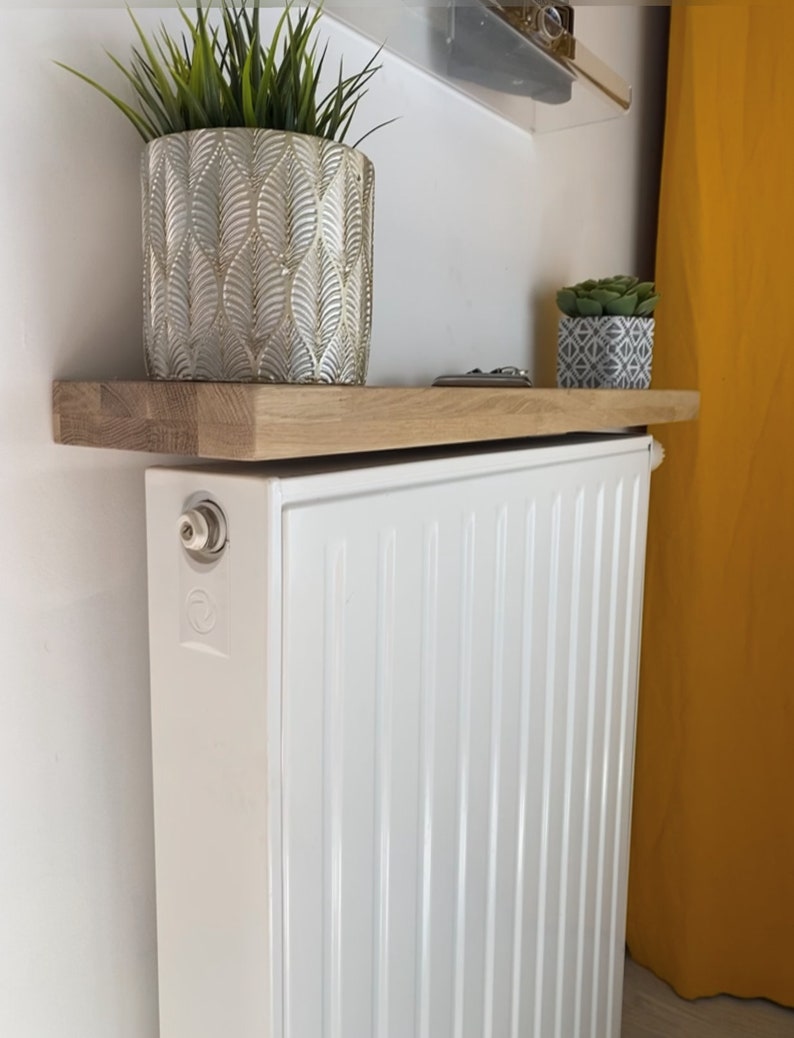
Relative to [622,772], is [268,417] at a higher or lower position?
higher

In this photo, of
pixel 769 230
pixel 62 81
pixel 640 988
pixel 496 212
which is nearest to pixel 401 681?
pixel 62 81

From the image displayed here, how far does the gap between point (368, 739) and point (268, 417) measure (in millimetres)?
239

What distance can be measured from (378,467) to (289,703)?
0.49 ft

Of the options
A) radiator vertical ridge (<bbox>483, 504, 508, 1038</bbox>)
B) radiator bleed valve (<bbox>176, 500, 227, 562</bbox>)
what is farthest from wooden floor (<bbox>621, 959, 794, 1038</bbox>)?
radiator bleed valve (<bbox>176, 500, 227, 562</bbox>)

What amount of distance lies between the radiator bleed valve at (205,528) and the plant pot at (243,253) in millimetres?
70

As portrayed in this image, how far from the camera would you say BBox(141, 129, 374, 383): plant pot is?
48 cm

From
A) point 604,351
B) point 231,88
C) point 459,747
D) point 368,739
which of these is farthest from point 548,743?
point 231,88

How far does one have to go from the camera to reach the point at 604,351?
3.04 feet

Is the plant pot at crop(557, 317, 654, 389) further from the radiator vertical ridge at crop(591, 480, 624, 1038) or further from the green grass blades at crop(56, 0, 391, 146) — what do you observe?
the green grass blades at crop(56, 0, 391, 146)

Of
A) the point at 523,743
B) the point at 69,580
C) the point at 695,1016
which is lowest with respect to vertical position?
the point at 695,1016

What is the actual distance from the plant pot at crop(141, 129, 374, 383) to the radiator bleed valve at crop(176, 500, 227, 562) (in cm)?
7

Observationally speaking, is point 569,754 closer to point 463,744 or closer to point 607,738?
point 607,738

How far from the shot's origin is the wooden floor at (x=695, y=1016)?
49.0 inches

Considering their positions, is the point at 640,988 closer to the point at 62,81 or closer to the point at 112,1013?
the point at 112,1013
